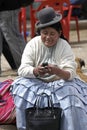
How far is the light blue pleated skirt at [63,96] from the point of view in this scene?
4.07 metres

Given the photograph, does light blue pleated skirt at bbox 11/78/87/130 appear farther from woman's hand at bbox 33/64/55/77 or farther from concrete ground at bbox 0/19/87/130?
concrete ground at bbox 0/19/87/130

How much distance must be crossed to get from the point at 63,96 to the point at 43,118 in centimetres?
32

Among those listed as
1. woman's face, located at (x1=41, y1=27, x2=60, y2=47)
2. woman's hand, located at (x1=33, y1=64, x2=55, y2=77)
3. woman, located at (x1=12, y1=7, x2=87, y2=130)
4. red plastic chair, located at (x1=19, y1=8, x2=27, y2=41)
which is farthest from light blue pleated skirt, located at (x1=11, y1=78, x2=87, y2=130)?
red plastic chair, located at (x1=19, y1=8, x2=27, y2=41)

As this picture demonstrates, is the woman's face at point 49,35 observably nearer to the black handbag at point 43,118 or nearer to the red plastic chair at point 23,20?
the black handbag at point 43,118

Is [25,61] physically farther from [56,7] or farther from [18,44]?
[56,7]

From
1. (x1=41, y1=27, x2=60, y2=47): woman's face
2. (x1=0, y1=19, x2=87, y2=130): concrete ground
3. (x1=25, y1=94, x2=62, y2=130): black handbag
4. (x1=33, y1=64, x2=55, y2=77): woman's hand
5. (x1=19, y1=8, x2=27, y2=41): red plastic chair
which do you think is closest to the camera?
(x1=25, y1=94, x2=62, y2=130): black handbag

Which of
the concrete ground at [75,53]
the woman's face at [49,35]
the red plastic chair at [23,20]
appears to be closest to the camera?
the woman's face at [49,35]

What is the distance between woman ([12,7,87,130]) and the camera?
4082mm

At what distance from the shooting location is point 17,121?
432cm

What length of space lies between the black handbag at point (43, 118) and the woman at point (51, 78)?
9 cm

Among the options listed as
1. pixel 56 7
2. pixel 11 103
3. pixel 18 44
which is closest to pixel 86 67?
pixel 18 44

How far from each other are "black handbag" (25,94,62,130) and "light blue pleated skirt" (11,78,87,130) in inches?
2.9

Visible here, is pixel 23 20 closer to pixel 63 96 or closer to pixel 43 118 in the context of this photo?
pixel 63 96

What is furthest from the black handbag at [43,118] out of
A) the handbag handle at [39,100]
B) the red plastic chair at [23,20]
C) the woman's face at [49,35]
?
the red plastic chair at [23,20]
